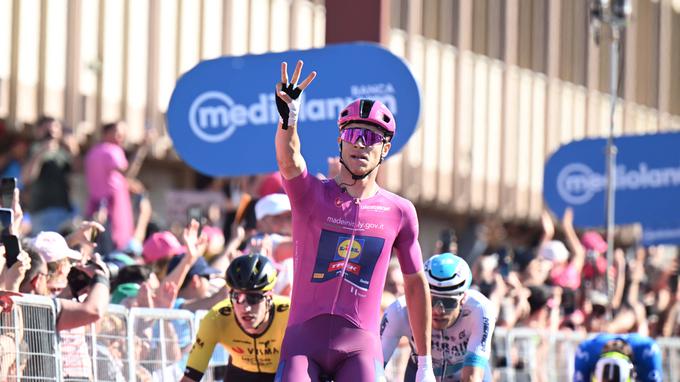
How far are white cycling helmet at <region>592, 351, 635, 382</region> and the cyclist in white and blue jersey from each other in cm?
196

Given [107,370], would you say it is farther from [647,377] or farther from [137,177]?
[137,177]

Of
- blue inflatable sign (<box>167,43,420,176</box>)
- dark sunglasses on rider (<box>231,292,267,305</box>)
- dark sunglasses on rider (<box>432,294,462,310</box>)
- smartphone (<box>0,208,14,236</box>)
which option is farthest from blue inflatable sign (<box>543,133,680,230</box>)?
smartphone (<box>0,208,14,236</box>)

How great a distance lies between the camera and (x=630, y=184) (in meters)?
18.4

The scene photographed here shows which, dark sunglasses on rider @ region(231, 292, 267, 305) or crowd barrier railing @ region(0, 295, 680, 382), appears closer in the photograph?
crowd barrier railing @ region(0, 295, 680, 382)

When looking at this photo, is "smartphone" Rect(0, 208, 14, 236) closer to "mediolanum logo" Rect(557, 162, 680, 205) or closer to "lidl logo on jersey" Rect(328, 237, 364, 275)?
"lidl logo on jersey" Rect(328, 237, 364, 275)

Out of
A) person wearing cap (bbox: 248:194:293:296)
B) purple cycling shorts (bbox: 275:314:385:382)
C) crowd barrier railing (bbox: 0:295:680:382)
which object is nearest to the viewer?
purple cycling shorts (bbox: 275:314:385:382)

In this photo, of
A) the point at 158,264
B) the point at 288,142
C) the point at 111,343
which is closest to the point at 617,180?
the point at 158,264

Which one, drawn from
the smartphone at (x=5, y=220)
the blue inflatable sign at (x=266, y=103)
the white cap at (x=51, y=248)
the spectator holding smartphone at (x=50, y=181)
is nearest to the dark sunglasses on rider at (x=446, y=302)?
the blue inflatable sign at (x=266, y=103)

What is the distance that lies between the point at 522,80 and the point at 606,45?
3.87 m

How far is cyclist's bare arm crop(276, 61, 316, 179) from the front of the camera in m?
7.91

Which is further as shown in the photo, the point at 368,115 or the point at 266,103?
the point at 266,103

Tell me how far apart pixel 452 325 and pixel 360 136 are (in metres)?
2.69

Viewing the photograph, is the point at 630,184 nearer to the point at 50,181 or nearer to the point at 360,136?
the point at 50,181

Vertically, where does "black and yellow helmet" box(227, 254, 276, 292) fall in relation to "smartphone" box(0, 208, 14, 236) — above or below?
below
